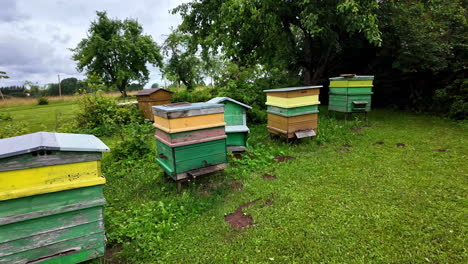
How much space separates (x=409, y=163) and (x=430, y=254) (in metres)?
2.77

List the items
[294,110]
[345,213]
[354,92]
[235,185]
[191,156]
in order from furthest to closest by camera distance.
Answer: [354,92] → [294,110] → [235,185] → [191,156] → [345,213]

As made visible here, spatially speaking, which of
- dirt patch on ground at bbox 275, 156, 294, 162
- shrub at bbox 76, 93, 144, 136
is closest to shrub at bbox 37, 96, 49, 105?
shrub at bbox 76, 93, 144, 136

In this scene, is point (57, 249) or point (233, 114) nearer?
point (57, 249)

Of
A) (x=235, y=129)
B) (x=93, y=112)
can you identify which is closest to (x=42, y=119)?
(x=93, y=112)

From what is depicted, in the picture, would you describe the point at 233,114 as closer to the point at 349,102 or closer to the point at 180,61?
the point at 349,102

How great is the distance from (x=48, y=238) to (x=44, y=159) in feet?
2.45

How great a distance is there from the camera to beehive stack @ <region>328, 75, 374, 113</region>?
7660 millimetres

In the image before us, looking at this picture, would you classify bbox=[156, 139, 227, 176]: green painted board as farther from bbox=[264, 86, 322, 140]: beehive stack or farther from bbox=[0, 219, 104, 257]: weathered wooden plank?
bbox=[264, 86, 322, 140]: beehive stack

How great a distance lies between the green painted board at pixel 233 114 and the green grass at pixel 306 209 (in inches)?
32.9

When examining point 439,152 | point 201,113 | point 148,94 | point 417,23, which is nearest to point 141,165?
point 201,113

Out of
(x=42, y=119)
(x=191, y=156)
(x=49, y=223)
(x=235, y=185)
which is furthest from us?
(x=42, y=119)

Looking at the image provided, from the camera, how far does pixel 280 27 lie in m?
9.22

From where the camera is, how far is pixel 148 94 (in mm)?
9273

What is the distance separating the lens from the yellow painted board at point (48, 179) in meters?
2.09
